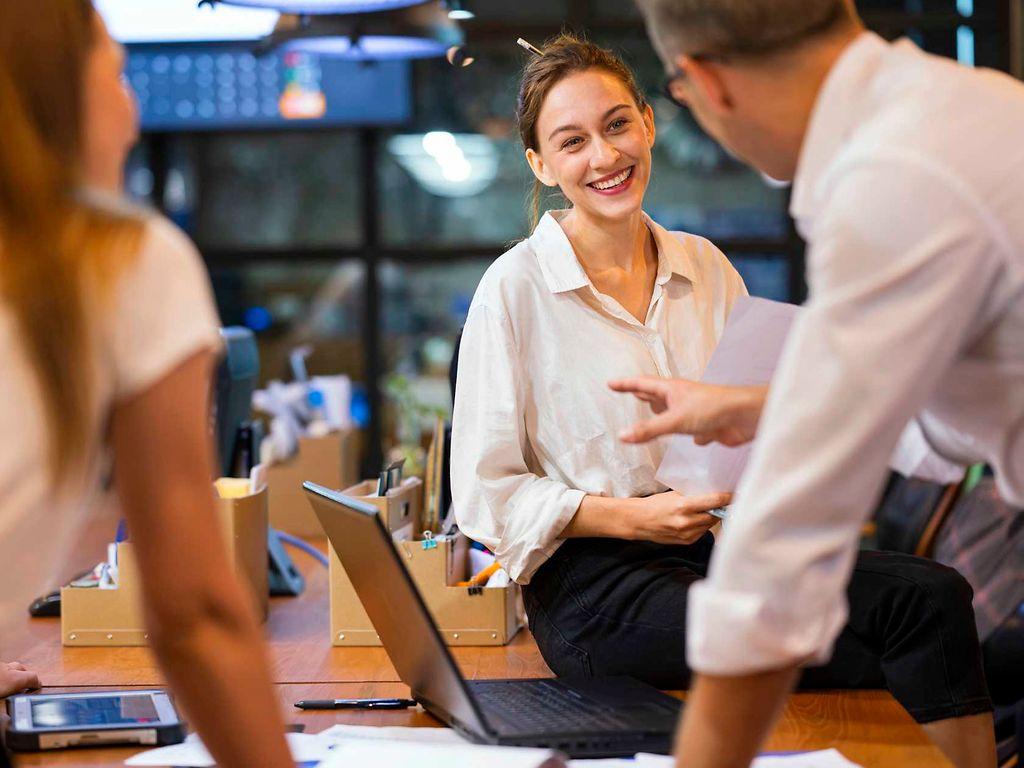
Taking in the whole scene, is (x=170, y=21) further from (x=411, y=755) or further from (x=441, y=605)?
(x=411, y=755)

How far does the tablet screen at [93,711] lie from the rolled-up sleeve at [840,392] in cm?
79

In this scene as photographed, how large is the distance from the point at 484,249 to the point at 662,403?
4442 millimetres

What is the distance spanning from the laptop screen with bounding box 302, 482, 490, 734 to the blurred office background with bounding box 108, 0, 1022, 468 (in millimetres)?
4106

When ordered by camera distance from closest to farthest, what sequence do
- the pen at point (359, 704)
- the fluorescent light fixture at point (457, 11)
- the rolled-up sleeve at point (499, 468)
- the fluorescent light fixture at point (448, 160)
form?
the pen at point (359, 704) → the rolled-up sleeve at point (499, 468) → the fluorescent light fixture at point (457, 11) → the fluorescent light fixture at point (448, 160)

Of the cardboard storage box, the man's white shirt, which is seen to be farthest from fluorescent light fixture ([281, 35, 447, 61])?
the man's white shirt

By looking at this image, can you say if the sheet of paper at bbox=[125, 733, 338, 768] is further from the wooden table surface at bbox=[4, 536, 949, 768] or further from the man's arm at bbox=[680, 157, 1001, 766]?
the man's arm at bbox=[680, 157, 1001, 766]

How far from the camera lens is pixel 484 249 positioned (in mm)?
5766

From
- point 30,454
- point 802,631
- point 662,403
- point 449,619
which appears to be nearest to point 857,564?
point 662,403

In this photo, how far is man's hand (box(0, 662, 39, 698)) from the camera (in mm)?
1663

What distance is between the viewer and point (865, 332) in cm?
88

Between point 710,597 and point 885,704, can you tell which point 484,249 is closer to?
point 885,704

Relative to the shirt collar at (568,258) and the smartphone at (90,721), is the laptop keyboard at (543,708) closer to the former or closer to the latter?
the smartphone at (90,721)

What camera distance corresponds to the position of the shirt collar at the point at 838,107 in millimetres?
984

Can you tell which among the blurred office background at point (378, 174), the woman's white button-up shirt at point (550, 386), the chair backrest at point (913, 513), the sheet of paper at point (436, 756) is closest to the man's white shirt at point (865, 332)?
the sheet of paper at point (436, 756)
